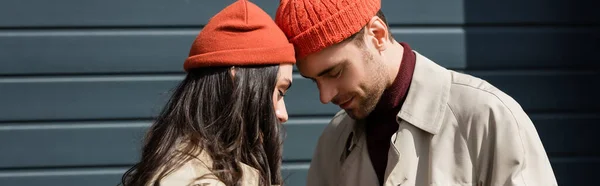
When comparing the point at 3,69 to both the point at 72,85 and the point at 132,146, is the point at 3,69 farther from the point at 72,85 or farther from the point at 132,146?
the point at 132,146

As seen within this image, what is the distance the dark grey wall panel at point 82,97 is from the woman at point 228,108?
181 cm

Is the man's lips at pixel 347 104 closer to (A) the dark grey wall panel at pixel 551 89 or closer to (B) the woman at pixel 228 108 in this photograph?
(B) the woman at pixel 228 108

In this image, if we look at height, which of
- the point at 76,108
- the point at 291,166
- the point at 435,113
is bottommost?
the point at 291,166

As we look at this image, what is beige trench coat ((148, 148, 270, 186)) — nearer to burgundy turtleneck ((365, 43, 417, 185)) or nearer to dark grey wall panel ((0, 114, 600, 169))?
burgundy turtleneck ((365, 43, 417, 185))

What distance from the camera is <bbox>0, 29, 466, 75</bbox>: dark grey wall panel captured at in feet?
14.5

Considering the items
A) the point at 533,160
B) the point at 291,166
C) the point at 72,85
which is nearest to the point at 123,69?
the point at 72,85

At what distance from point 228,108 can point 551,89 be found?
8.50ft

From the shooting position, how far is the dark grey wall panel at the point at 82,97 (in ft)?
14.6

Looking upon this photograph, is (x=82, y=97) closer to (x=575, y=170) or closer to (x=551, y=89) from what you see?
(x=551, y=89)

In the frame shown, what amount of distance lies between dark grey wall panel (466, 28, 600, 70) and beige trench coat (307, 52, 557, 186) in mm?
1705

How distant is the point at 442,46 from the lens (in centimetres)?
465

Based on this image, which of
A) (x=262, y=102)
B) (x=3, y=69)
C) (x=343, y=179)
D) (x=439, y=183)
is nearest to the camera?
(x=262, y=102)

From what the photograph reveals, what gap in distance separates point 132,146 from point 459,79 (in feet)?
6.71

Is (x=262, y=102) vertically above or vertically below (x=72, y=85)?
above
